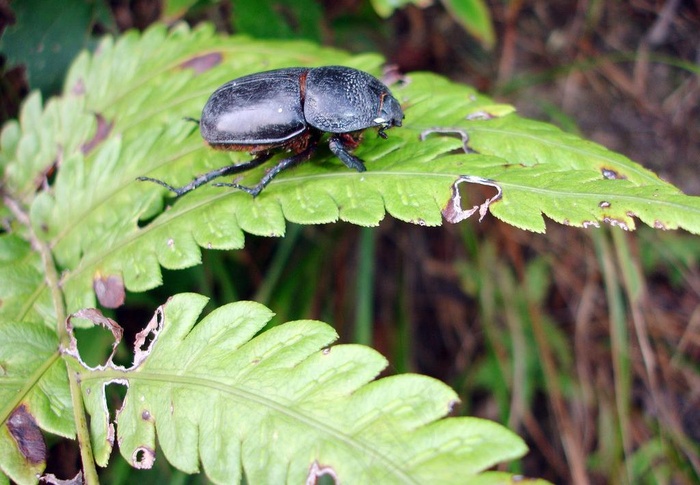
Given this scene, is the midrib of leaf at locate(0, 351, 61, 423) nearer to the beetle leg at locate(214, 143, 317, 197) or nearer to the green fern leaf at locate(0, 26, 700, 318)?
the green fern leaf at locate(0, 26, 700, 318)

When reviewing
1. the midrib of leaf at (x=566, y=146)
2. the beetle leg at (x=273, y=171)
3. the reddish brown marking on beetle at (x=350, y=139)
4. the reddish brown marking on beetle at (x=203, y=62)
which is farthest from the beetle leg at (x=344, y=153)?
the reddish brown marking on beetle at (x=203, y=62)

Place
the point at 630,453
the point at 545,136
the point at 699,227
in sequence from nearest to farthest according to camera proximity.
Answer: the point at 699,227
the point at 545,136
the point at 630,453

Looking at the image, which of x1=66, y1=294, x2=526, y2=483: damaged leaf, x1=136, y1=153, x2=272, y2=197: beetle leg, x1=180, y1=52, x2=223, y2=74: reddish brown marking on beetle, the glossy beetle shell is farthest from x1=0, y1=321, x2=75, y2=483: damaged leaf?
x1=180, y1=52, x2=223, y2=74: reddish brown marking on beetle

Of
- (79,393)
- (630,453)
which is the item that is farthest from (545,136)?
(630,453)

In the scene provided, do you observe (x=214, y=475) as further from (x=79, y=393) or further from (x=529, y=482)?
(x=529, y=482)

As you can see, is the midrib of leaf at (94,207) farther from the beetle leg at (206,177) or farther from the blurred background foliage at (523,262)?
the blurred background foliage at (523,262)

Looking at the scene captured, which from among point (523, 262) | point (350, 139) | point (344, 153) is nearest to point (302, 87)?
point (350, 139)
